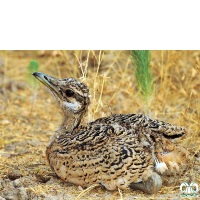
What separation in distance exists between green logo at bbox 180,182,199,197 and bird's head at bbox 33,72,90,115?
1.40m

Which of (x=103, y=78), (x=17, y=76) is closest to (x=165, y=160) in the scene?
(x=103, y=78)

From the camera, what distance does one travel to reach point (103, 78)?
176 inches

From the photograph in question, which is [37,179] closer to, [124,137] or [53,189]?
[53,189]

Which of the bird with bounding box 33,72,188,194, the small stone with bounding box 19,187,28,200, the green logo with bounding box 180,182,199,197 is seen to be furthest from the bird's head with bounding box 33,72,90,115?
the green logo with bounding box 180,182,199,197

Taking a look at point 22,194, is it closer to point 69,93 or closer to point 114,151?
point 114,151

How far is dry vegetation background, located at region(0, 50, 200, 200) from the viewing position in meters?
3.62

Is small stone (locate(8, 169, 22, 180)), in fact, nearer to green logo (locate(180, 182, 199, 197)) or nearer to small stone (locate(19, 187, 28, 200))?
small stone (locate(19, 187, 28, 200))

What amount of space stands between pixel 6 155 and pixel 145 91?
2.12 metres

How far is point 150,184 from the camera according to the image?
3469 mm

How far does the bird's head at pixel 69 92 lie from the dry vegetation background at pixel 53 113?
0.54 metres

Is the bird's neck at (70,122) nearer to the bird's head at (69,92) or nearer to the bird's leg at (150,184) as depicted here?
the bird's head at (69,92)

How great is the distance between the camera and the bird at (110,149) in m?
3.47
